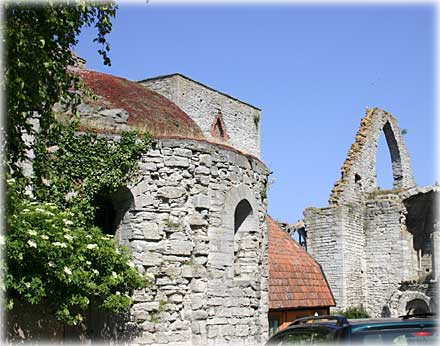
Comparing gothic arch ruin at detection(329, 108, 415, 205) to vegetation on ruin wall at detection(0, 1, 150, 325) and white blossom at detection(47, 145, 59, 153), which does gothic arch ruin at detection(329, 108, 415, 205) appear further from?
white blossom at detection(47, 145, 59, 153)

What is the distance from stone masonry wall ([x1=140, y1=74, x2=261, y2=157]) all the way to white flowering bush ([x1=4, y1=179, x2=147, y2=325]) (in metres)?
11.8

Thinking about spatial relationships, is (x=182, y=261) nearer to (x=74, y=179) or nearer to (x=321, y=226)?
(x=74, y=179)

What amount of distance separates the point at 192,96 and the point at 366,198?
37.1ft

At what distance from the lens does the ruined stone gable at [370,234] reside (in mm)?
30469

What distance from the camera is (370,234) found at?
32156 mm

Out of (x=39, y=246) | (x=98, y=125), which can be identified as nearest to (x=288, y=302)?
(x=98, y=125)

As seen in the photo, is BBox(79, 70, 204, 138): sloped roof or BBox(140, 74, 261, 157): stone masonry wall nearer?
BBox(79, 70, 204, 138): sloped roof

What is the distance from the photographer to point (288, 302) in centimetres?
1959

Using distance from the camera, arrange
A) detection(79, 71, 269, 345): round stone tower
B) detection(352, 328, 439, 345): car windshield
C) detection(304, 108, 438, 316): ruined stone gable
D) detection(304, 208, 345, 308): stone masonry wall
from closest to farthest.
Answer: detection(352, 328, 439, 345): car windshield → detection(79, 71, 269, 345): round stone tower → detection(304, 208, 345, 308): stone masonry wall → detection(304, 108, 438, 316): ruined stone gable

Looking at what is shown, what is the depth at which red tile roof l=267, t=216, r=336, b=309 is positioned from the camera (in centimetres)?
1952

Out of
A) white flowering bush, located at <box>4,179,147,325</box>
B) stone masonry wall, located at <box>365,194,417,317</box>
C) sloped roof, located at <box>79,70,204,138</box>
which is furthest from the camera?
stone masonry wall, located at <box>365,194,417,317</box>

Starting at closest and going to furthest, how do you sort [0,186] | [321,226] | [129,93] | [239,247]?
[0,186]
[239,247]
[129,93]
[321,226]

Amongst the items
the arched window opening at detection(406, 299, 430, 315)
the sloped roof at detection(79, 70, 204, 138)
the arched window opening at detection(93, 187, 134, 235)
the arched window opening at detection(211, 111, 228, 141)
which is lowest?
the arched window opening at detection(406, 299, 430, 315)

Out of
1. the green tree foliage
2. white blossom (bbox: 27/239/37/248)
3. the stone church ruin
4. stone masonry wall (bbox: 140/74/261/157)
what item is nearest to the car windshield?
the green tree foliage
